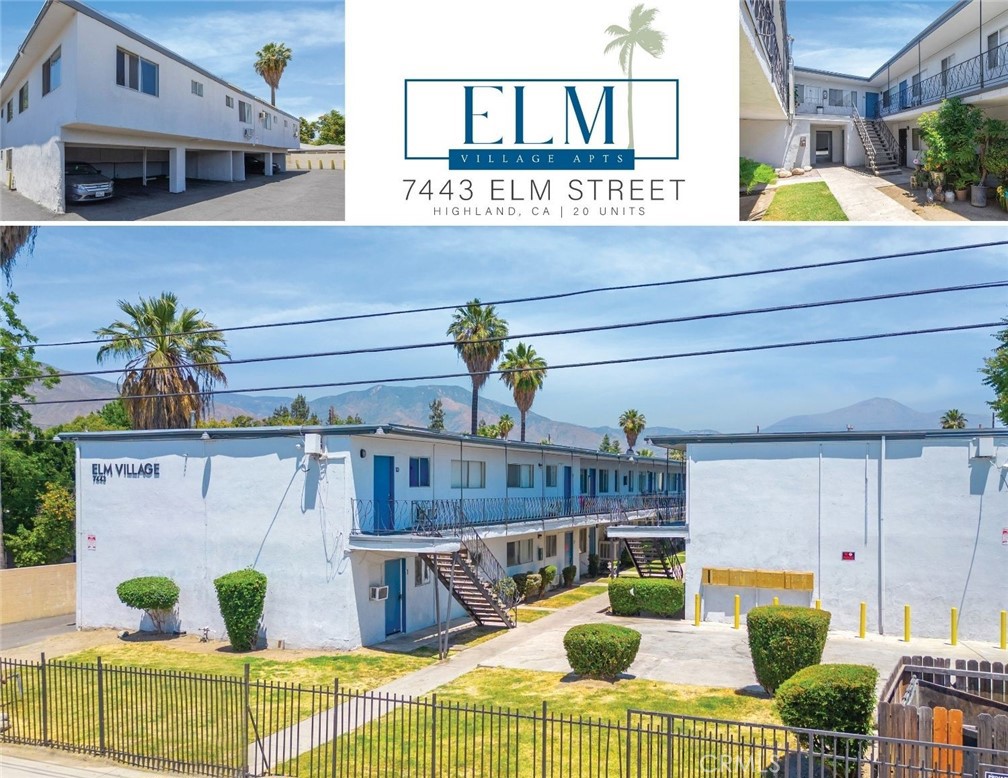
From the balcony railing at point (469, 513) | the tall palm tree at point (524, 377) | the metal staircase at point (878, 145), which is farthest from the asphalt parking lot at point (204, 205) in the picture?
the tall palm tree at point (524, 377)

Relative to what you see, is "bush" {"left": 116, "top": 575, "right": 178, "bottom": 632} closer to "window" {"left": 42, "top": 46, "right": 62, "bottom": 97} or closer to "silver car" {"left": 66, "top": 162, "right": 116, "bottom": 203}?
"silver car" {"left": 66, "top": 162, "right": 116, "bottom": 203}

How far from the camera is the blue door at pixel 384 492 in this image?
22672 millimetres

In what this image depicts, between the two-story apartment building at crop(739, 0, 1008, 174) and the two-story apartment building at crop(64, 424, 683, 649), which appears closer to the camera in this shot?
the two-story apartment building at crop(739, 0, 1008, 174)

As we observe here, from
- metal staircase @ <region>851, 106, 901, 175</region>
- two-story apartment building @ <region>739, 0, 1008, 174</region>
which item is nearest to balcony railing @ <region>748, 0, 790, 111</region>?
two-story apartment building @ <region>739, 0, 1008, 174</region>

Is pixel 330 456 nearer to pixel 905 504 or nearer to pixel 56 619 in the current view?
pixel 56 619

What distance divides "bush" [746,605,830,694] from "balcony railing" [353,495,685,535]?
913 cm

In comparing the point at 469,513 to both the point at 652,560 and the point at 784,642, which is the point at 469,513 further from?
the point at 784,642

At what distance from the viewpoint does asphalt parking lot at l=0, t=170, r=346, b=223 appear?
55.3ft

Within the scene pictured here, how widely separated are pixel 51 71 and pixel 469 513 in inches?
627

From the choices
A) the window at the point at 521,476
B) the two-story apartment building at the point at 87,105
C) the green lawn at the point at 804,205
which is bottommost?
the window at the point at 521,476

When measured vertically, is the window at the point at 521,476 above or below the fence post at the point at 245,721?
above

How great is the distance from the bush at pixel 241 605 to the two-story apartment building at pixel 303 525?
2.08 feet

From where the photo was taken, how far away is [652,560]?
3170 centimetres

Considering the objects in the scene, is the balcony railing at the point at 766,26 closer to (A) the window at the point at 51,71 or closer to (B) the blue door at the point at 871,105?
(A) the window at the point at 51,71
